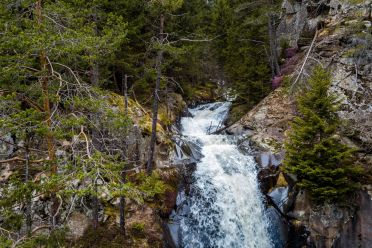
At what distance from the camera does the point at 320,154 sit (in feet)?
44.5

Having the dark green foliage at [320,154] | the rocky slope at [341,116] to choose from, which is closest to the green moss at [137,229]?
the rocky slope at [341,116]

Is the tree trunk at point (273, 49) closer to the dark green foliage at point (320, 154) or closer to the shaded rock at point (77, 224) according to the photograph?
the dark green foliage at point (320, 154)

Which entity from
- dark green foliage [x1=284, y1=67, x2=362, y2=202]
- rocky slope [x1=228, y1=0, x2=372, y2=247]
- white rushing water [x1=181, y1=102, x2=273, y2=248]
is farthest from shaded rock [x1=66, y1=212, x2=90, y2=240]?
dark green foliage [x1=284, y1=67, x2=362, y2=202]

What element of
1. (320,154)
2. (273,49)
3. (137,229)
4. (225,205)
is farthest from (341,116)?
(137,229)

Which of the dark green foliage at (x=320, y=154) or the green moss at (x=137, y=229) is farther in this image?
the dark green foliage at (x=320, y=154)

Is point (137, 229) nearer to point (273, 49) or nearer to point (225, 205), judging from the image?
point (225, 205)

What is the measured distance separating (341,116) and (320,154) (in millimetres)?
4033

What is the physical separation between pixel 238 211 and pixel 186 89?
1159 centimetres

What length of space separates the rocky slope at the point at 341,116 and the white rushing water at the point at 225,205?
933 mm

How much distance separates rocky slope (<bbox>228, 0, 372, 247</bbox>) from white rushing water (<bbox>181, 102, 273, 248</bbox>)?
0.93 m

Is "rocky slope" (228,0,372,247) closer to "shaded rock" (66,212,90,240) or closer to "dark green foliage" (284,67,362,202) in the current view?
"dark green foliage" (284,67,362,202)

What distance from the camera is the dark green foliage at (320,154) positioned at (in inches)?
512

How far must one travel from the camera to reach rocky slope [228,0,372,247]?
13.4 metres

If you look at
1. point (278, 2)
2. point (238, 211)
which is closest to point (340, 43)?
point (278, 2)
